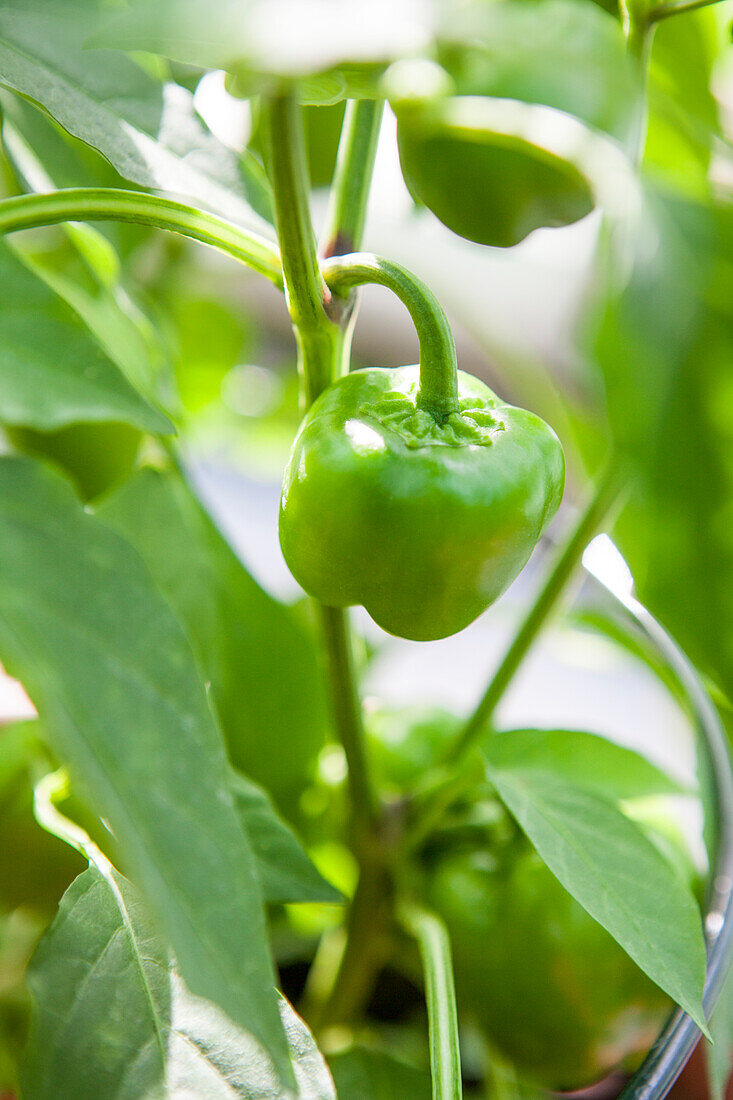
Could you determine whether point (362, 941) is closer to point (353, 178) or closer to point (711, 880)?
point (711, 880)

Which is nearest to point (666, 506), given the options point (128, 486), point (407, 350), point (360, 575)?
point (360, 575)

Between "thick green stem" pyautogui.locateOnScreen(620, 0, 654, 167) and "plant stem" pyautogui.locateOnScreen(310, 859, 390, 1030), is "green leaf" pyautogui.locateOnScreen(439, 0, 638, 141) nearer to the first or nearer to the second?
"thick green stem" pyautogui.locateOnScreen(620, 0, 654, 167)

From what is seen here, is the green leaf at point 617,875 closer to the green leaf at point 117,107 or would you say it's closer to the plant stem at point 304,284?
the plant stem at point 304,284

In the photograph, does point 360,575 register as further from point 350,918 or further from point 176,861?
point 350,918

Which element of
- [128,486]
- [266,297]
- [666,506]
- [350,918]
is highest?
[666,506]

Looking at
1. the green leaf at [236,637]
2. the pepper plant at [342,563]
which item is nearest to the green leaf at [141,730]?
the pepper plant at [342,563]

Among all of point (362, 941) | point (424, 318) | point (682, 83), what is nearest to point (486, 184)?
point (424, 318)
